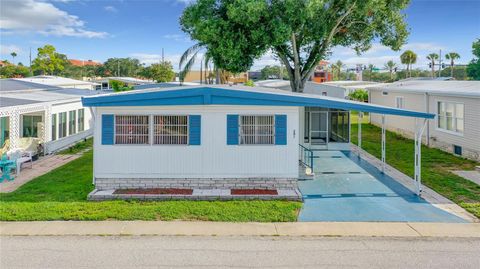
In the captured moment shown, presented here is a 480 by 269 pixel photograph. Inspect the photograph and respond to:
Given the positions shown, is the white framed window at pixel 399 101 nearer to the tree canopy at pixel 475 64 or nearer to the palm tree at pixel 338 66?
the tree canopy at pixel 475 64

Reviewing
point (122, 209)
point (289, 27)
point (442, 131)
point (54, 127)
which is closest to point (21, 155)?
point (54, 127)

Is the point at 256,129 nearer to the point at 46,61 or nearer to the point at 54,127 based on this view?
the point at 54,127

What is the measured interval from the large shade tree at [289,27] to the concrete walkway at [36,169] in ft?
28.6

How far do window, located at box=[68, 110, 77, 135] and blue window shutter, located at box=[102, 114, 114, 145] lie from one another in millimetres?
10325

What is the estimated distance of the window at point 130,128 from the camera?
36.1 feet

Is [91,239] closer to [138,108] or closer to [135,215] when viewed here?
[135,215]

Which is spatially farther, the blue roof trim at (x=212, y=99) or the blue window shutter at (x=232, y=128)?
the blue window shutter at (x=232, y=128)

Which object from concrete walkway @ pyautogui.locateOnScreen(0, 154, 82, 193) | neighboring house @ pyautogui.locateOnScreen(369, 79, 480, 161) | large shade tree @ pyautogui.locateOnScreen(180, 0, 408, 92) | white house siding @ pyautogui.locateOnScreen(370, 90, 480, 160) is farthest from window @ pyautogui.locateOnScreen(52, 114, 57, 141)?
white house siding @ pyautogui.locateOnScreen(370, 90, 480, 160)

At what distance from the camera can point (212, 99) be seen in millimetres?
10516

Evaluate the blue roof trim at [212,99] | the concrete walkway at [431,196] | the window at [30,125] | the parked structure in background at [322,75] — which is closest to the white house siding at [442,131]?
the concrete walkway at [431,196]

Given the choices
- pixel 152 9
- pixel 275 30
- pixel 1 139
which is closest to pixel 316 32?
pixel 275 30

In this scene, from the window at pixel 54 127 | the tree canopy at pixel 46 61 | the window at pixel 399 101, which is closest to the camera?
the window at pixel 54 127

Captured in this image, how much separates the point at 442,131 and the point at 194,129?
13.7m

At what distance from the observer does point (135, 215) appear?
8.88 meters
